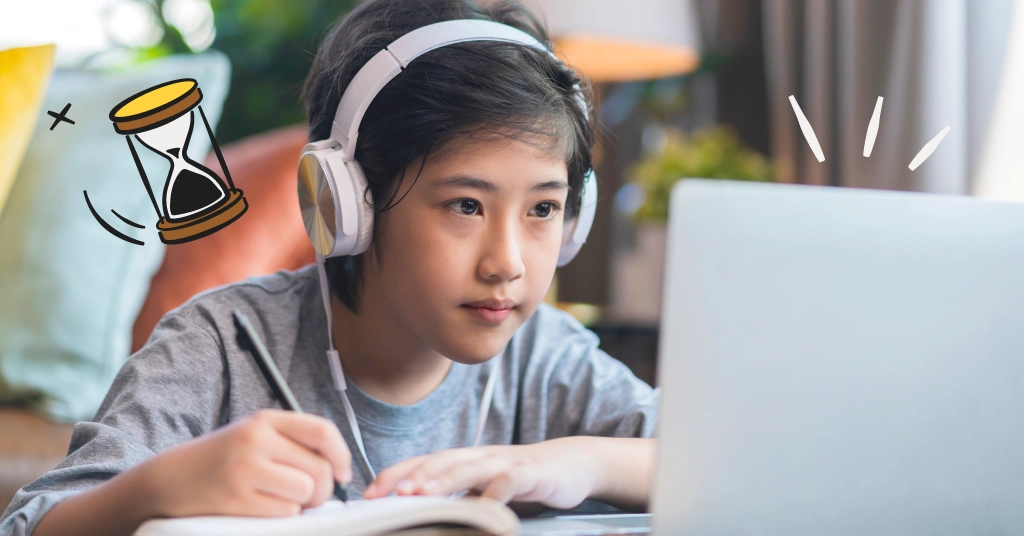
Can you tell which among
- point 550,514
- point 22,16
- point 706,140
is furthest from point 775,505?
point 22,16

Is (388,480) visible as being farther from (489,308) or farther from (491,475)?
(489,308)

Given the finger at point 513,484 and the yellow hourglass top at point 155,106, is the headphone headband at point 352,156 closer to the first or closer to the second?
the finger at point 513,484

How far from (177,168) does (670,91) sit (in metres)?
1.62

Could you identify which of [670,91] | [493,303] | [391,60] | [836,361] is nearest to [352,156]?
[391,60]

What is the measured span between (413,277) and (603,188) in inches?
72.9

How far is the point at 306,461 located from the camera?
541 mm

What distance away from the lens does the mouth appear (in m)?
0.81

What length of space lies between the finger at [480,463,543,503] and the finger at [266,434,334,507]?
0.11 meters

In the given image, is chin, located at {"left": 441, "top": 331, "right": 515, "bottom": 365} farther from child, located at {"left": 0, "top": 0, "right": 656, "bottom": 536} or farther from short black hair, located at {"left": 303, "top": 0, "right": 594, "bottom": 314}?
short black hair, located at {"left": 303, "top": 0, "right": 594, "bottom": 314}

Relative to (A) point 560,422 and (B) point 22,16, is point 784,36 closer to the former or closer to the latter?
(A) point 560,422

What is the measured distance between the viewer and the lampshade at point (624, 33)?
1897 millimetres

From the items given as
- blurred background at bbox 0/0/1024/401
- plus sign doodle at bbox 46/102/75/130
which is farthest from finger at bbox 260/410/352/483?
plus sign doodle at bbox 46/102/75/130

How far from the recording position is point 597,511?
0.81 meters

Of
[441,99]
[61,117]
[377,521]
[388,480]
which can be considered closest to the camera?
[377,521]
